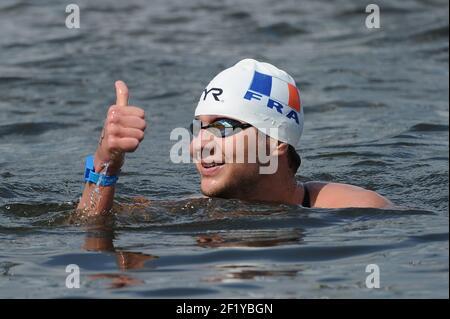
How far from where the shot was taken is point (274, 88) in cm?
939

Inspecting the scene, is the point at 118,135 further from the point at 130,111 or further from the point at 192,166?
the point at 192,166

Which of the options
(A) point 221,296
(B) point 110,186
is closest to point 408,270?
(A) point 221,296

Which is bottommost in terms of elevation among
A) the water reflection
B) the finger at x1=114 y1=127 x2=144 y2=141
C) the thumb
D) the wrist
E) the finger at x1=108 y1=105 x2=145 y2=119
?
the water reflection

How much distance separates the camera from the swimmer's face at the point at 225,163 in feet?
29.0

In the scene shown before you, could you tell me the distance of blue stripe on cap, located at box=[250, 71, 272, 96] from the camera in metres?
9.35

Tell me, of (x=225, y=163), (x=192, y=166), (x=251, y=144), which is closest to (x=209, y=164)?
(x=225, y=163)

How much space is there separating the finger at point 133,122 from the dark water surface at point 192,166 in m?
0.97

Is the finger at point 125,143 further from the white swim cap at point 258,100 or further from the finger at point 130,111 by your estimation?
the white swim cap at point 258,100

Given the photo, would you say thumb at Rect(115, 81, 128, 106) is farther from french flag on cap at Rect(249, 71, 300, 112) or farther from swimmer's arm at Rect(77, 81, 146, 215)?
french flag on cap at Rect(249, 71, 300, 112)

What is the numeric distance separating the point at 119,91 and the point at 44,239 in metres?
1.63

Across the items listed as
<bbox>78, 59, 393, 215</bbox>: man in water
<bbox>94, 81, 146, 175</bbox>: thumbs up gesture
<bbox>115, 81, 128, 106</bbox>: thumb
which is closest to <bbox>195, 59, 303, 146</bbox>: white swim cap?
<bbox>78, 59, 393, 215</bbox>: man in water

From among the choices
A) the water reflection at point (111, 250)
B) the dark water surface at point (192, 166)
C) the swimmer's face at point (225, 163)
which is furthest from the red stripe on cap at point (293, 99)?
the water reflection at point (111, 250)

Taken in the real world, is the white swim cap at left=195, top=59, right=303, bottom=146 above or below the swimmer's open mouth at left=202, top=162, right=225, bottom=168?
above

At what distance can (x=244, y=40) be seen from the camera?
2034cm
